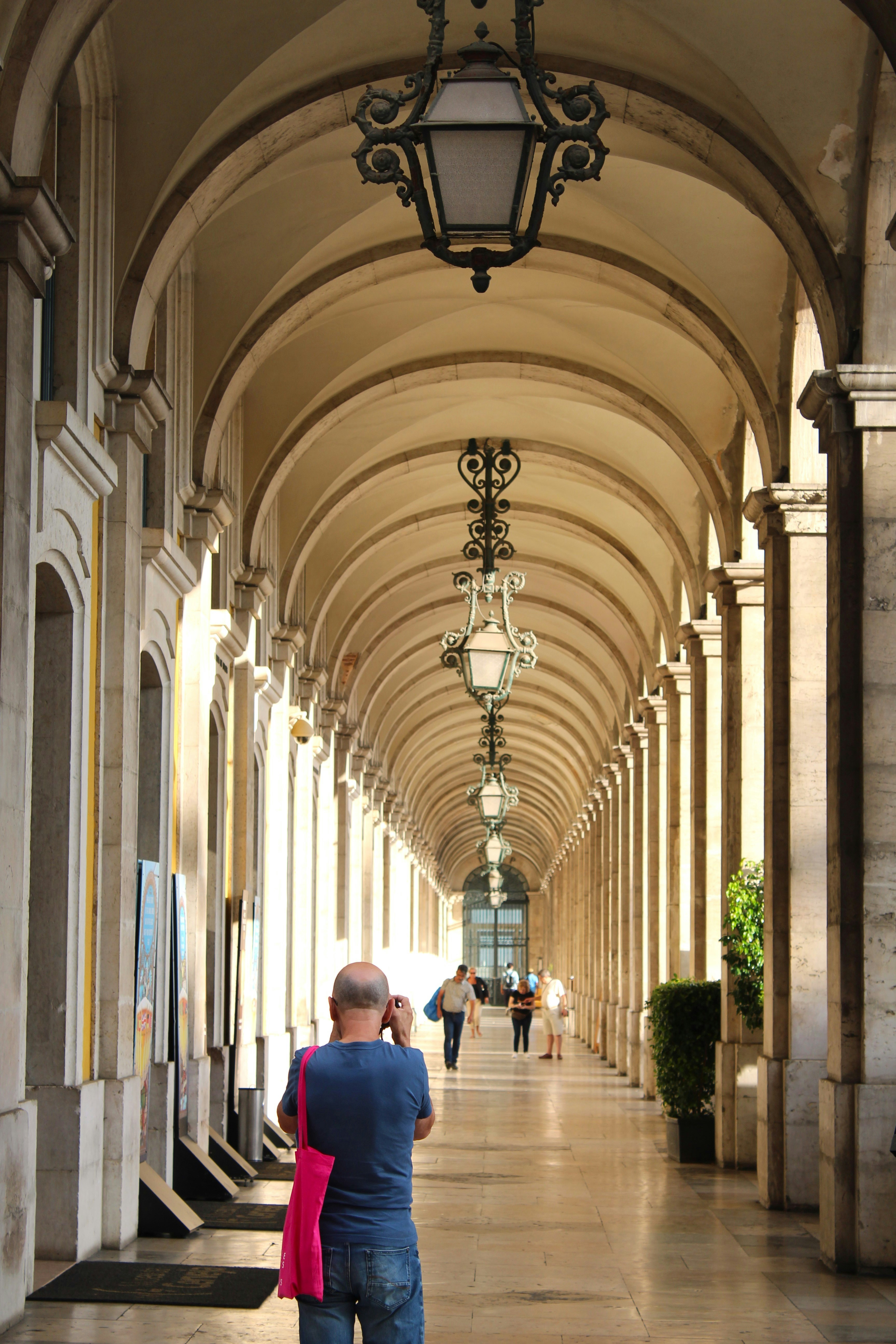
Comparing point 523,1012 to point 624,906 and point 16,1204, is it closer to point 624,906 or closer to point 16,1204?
point 624,906

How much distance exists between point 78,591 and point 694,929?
8370 millimetres

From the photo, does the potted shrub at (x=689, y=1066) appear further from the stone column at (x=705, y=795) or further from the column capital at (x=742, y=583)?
the column capital at (x=742, y=583)

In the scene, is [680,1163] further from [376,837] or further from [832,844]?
[376,837]

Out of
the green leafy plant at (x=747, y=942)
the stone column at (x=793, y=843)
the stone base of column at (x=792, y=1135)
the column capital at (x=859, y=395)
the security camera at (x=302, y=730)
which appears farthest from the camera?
the security camera at (x=302, y=730)

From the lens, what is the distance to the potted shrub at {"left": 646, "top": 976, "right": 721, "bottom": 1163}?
13.1m

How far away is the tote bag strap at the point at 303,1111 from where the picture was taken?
12.6ft

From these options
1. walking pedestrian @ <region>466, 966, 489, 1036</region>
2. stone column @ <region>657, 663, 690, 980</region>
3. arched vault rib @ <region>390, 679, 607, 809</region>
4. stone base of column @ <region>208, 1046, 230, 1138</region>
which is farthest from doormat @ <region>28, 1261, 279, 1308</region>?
arched vault rib @ <region>390, 679, 607, 809</region>

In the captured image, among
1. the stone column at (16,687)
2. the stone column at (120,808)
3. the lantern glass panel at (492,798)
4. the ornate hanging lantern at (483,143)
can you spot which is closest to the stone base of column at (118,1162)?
the stone column at (120,808)

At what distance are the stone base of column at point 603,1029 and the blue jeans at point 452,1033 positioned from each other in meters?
4.52

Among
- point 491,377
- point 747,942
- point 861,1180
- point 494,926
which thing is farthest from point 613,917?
point 494,926

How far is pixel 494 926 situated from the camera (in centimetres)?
7006

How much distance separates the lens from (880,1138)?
8117 mm

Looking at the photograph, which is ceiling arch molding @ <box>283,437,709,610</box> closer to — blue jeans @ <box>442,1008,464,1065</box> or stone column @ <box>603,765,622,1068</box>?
blue jeans @ <box>442,1008,464,1065</box>

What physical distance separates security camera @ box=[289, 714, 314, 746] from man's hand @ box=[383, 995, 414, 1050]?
12549mm
